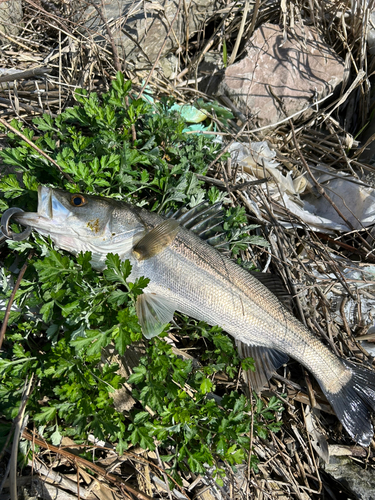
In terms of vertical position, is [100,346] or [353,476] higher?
[100,346]

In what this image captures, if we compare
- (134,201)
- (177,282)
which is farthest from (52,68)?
(177,282)

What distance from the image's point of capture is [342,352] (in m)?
3.45

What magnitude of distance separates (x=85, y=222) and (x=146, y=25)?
124 inches

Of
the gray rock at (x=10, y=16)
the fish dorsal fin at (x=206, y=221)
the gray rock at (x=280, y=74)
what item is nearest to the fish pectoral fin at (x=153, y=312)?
the fish dorsal fin at (x=206, y=221)

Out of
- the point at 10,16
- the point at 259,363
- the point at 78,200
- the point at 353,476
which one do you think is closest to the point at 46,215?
the point at 78,200

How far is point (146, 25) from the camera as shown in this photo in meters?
4.48

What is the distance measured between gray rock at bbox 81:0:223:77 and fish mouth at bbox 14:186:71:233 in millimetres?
2689

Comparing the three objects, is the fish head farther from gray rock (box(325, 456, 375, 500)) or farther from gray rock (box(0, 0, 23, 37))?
gray rock (box(0, 0, 23, 37))

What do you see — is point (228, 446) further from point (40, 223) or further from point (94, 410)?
point (40, 223)

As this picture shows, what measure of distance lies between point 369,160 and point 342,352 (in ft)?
7.71

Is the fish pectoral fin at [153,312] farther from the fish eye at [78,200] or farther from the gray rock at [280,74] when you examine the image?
the gray rock at [280,74]

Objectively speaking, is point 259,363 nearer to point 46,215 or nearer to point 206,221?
point 206,221

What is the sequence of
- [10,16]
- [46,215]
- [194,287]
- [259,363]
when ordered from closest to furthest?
[46,215] < [194,287] < [259,363] < [10,16]

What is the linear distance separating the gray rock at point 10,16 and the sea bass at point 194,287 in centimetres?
299
